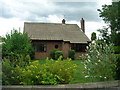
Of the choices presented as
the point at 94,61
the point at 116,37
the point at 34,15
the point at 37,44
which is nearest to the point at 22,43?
the point at 34,15

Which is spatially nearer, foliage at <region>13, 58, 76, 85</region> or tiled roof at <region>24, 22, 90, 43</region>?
foliage at <region>13, 58, 76, 85</region>

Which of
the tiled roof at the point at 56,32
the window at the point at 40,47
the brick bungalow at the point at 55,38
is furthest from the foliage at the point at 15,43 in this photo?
the window at the point at 40,47

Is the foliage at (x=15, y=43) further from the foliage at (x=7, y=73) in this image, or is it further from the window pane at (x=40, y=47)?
the window pane at (x=40, y=47)

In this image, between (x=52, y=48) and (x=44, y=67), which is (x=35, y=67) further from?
(x=52, y=48)

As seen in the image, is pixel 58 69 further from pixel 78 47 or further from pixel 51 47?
pixel 78 47

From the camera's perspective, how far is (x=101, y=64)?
6.04m

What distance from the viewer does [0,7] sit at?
455cm

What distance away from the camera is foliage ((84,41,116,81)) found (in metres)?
5.90

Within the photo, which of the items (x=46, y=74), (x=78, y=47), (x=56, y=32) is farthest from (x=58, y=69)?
(x=56, y=32)

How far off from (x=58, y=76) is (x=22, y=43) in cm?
723

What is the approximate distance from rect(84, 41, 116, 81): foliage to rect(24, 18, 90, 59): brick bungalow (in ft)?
43.3

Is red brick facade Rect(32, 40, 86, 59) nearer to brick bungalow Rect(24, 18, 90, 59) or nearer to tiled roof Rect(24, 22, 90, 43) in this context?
brick bungalow Rect(24, 18, 90, 59)

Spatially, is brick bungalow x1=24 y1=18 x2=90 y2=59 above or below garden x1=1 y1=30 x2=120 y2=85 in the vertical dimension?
above

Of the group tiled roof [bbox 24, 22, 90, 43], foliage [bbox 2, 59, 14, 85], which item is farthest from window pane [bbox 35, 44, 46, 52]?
foliage [bbox 2, 59, 14, 85]
